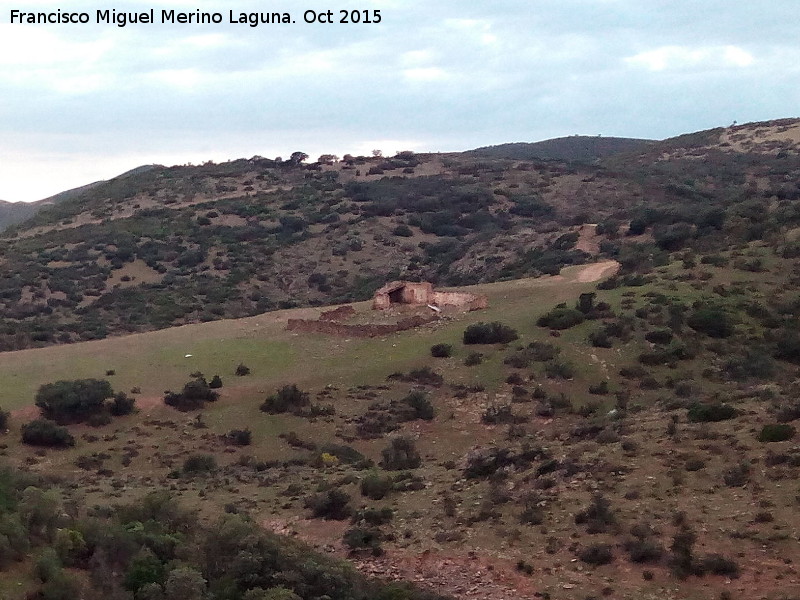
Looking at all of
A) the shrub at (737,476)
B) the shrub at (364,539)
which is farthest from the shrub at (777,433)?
the shrub at (364,539)

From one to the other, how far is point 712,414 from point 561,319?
1520 centimetres

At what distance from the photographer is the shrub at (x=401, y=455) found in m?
23.9

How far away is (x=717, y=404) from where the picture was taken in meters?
21.6

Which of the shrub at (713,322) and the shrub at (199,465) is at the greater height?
the shrub at (713,322)

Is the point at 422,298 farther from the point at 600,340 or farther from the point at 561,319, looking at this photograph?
the point at 600,340

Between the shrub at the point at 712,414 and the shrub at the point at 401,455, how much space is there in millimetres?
7031

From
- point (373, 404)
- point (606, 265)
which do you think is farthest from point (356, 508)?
point (606, 265)

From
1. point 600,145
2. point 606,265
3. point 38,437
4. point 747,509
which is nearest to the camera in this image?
point 747,509

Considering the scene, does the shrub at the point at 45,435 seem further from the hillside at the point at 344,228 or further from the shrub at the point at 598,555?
the shrub at the point at 598,555

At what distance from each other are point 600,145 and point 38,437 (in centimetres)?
14256

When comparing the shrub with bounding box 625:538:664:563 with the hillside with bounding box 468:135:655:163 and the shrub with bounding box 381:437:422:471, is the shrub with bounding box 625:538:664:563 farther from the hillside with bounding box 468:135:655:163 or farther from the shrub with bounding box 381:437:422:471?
the hillside with bounding box 468:135:655:163

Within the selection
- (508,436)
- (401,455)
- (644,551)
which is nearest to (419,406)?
(508,436)

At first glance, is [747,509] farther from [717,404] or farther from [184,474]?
[184,474]

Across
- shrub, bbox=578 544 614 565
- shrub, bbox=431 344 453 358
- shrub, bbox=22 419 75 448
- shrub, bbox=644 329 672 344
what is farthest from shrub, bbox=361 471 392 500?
shrub, bbox=644 329 672 344
